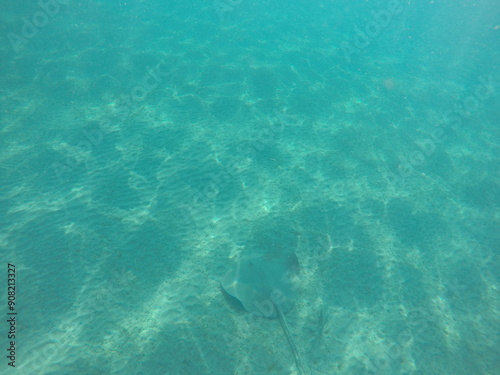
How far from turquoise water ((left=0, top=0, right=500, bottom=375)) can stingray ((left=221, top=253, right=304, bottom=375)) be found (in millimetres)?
391

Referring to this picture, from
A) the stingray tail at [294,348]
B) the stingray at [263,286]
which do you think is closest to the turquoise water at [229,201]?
the stingray tail at [294,348]

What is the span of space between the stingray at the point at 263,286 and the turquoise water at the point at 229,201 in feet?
1.28

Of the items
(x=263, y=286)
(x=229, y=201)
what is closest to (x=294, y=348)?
(x=263, y=286)

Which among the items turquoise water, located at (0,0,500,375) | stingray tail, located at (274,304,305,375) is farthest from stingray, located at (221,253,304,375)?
turquoise water, located at (0,0,500,375)

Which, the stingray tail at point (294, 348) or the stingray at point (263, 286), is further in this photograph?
the stingray at point (263, 286)

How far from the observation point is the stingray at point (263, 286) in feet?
20.2

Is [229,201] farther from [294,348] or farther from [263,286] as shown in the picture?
[294,348]

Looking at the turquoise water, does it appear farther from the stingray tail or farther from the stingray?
the stingray

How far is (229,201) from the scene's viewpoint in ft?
30.7

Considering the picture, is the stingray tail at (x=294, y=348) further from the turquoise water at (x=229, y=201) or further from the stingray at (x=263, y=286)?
the turquoise water at (x=229, y=201)

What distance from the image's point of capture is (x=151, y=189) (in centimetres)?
936

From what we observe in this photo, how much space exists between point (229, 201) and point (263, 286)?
3898 mm

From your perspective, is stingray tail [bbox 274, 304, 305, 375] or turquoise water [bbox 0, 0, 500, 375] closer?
stingray tail [bbox 274, 304, 305, 375]

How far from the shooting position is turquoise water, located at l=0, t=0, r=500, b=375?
6.07m
